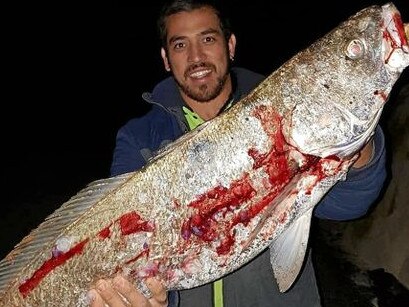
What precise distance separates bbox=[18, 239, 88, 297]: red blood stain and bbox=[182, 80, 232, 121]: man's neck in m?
1.43

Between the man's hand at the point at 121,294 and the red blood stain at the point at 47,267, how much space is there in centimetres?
21

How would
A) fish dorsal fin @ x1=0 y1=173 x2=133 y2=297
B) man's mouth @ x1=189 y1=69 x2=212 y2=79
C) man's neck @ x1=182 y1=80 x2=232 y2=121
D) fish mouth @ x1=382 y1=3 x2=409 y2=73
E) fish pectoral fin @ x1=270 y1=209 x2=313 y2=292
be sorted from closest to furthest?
fish mouth @ x1=382 y1=3 x2=409 y2=73 → fish pectoral fin @ x1=270 y1=209 x2=313 y2=292 → fish dorsal fin @ x1=0 y1=173 x2=133 y2=297 → man's mouth @ x1=189 y1=69 x2=212 y2=79 → man's neck @ x1=182 y1=80 x2=232 y2=121

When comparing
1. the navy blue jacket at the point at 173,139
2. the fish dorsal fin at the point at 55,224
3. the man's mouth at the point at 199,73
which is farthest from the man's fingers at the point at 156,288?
the man's mouth at the point at 199,73

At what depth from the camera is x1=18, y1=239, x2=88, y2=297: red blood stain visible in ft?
9.66

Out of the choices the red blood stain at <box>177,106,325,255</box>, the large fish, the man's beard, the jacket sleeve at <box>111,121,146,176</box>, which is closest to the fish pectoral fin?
the large fish

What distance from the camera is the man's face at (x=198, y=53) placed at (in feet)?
12.6

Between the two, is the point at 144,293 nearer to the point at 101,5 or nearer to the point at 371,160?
the point at 371,160

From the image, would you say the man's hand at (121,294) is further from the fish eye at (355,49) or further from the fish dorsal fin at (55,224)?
the fish eye at (355,49)

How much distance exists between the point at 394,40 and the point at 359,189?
909 mm

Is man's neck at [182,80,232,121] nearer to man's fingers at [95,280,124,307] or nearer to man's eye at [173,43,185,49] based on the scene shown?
man's eye at [173,43,185,49]

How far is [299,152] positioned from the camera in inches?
108

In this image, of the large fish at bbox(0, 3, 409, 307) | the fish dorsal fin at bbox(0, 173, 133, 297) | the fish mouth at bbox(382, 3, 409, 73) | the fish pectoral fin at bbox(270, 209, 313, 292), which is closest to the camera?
the fish mouth at bbox(382, 3, 409, 73)

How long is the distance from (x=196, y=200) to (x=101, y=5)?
4519cm

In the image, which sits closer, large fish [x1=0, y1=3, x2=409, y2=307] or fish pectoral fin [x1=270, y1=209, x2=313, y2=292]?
large fish [x1=0, y1=3, x2=409, y2=307]
